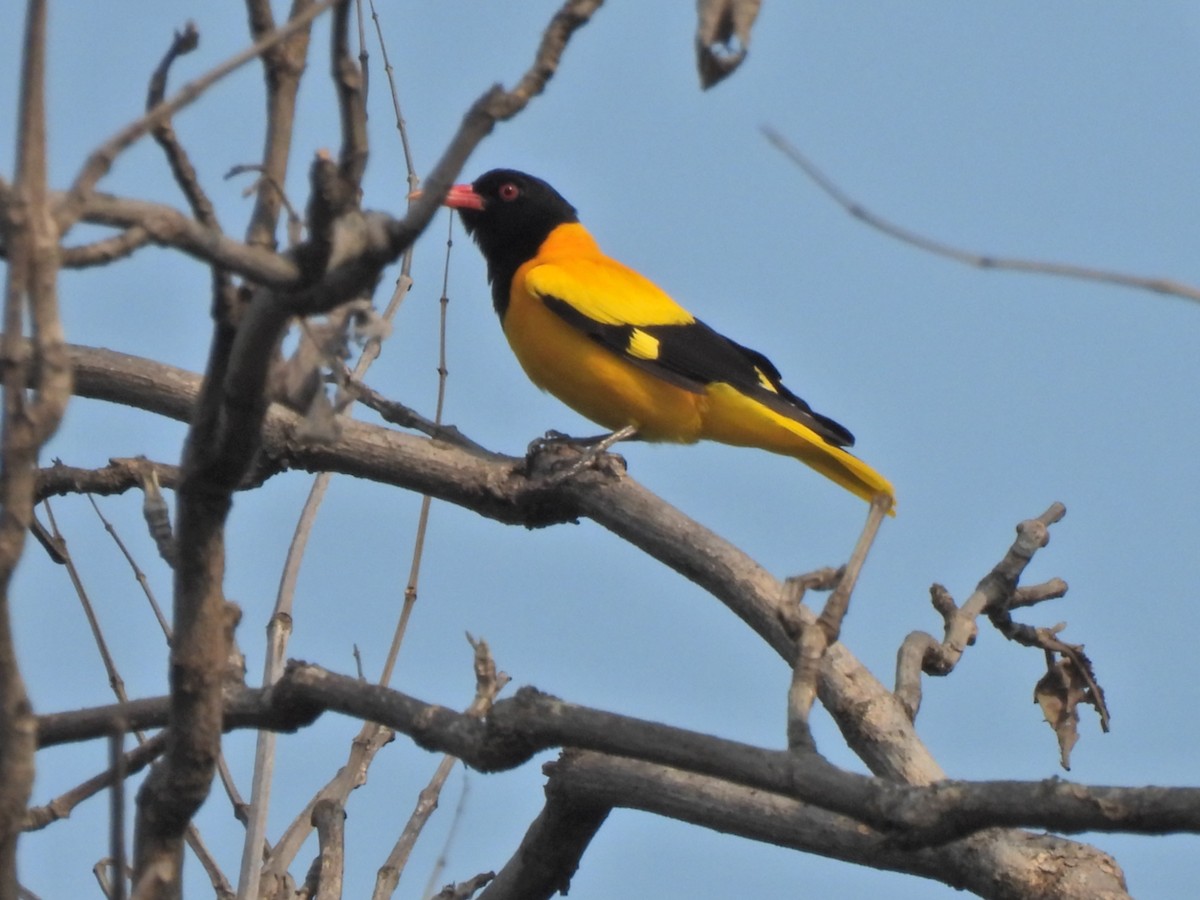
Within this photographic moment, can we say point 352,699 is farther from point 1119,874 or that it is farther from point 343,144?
point 1119,874

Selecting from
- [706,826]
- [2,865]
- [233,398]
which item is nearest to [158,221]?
[233,398]

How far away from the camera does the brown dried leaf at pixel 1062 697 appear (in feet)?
14.8

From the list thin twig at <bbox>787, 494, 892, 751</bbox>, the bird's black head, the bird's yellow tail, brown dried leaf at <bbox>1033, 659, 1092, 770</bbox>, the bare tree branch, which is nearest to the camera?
the bare tree branch

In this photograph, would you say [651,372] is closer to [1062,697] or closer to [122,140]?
[1062,697]

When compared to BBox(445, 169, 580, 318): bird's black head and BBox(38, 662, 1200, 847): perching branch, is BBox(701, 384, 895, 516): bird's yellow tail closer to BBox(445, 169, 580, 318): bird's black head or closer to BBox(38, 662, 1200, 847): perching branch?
BBox(445, 169, 580, 318): bird's black head

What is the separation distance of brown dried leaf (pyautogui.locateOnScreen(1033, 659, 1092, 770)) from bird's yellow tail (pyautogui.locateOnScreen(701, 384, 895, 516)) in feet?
7.38

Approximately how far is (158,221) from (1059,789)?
4.43 ft

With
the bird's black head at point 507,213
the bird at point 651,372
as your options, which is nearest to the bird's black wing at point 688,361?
the bird at point 651,372

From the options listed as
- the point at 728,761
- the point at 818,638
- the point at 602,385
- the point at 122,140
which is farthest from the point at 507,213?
the point at 122,140

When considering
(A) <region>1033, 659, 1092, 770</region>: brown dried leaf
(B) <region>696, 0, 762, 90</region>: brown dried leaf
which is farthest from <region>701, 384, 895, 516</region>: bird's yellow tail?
(B) <region>696, 0, 762, 90</region>: brown dried leaf

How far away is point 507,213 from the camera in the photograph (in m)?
8.13

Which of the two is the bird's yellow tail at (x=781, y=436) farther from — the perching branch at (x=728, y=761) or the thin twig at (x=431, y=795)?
the perching branch at (x=728, y=761)

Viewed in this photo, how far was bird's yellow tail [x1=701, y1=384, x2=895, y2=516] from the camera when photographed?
685cm

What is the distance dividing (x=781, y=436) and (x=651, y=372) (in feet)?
2.06
